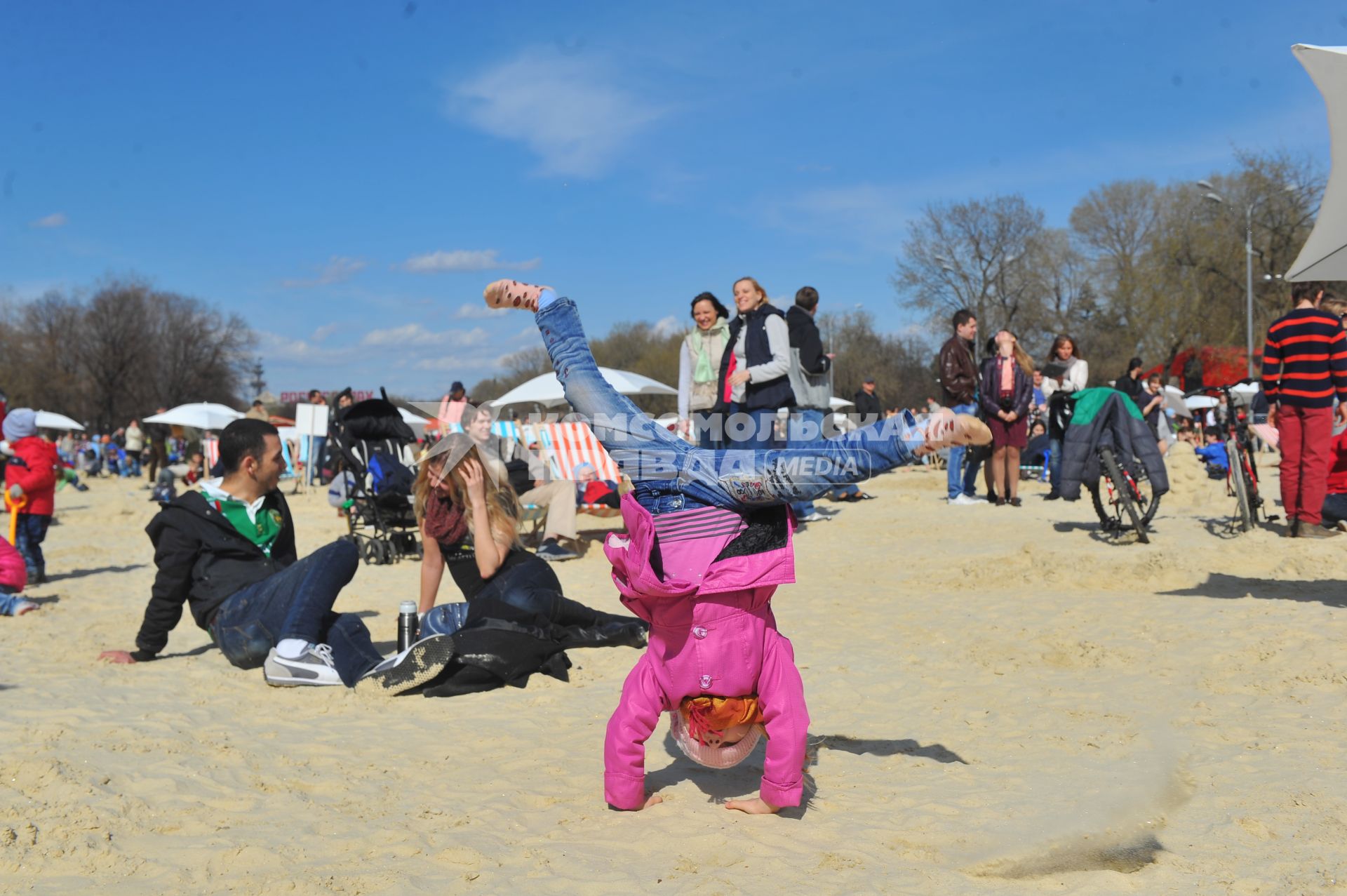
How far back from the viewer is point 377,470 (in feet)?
34.1

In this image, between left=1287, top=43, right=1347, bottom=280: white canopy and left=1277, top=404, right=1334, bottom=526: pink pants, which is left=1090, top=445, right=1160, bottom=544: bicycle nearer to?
left=1277, top=404, right=1334, bottom=526: pink pants

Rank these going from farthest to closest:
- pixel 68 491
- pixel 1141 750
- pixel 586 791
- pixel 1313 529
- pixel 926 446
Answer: pixel 68 491 → pixel 1313 529 → pixel 1141 750 → pixel 586 791 → pixel 926 446

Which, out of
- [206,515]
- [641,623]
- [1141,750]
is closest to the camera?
[1141,750]

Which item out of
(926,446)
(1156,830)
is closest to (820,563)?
(1156,830)

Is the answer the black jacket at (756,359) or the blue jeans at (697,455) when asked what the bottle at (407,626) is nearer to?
the blue jeans at (697,455)

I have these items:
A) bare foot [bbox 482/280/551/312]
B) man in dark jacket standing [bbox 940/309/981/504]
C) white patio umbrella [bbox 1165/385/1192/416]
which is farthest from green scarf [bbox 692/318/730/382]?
white patio umbrella [bbox 1165/385/1192/416]

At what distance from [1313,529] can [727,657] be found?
7536mm

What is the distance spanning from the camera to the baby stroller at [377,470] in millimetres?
10398

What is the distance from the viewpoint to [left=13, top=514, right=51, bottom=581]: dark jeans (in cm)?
964

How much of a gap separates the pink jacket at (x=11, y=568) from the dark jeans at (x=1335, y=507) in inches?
387

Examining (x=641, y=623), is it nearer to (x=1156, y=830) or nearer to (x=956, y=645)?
(x=956, y=645)

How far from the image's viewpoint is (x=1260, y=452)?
2548 centimetres

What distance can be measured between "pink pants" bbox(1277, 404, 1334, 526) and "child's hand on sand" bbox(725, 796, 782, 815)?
621cm

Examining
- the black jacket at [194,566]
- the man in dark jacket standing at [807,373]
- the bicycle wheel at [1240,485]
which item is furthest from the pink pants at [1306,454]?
the black jacket at [194,566]
